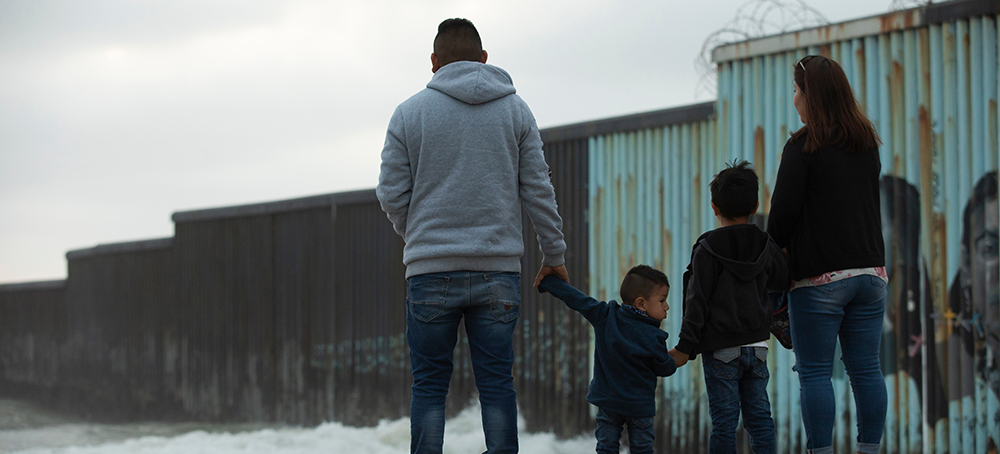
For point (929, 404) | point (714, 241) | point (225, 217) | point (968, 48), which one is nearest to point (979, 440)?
point (929, 404)

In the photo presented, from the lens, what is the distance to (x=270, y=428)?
426 inches

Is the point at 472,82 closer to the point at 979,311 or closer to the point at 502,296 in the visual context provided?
the point at 502,296

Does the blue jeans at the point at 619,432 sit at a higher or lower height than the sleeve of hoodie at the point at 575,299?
lower

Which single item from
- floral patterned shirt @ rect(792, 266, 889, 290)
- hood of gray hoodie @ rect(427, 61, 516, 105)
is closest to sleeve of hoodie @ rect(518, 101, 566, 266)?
hood of gray hoodie @ rect(427, 61, 516, 105)

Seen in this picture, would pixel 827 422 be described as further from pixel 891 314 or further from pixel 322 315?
pixel 322 315

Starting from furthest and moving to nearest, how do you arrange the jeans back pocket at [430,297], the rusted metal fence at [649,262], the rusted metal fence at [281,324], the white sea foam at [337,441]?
the rusted metal fence at [281,324]
the white sea foam at [337,441]
the rusted metal fence at [649,262]
the jeans back pocket at [430,297]

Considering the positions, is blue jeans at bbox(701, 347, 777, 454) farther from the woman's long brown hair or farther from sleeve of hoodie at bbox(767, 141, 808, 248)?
the woman's long brown hair

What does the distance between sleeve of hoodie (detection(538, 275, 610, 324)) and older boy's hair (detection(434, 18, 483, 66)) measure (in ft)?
3.10

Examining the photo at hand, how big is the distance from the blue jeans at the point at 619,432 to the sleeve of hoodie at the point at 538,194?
2.22 feet

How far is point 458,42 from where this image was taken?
317 cm

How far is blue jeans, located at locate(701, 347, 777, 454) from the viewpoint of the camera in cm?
301

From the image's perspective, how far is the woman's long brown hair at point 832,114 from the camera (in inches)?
119

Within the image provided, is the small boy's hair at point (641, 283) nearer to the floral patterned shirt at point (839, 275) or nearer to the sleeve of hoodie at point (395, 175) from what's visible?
the floral patterned shirt at point (839, 275)

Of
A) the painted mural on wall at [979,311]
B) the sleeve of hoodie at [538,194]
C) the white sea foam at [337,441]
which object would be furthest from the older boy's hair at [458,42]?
the white sea foam at [337,441]
